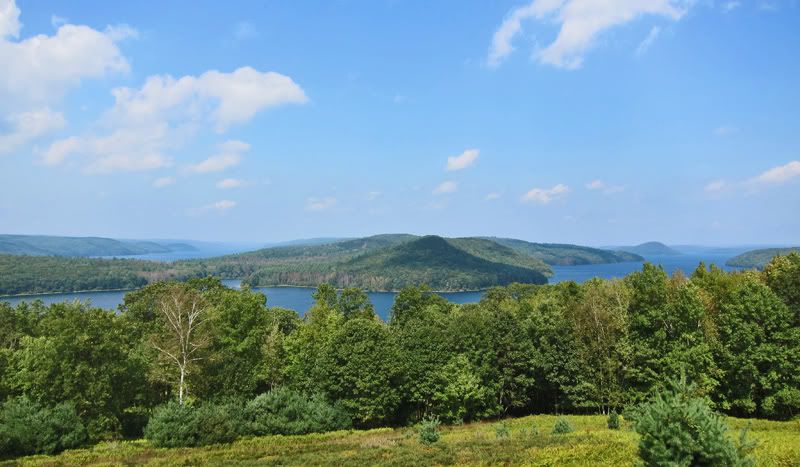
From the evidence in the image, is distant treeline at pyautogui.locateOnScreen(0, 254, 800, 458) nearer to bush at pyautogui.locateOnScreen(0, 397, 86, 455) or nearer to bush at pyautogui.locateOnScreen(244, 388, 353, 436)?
bush at pyautogui.locateOnScreen(244, 388, 353, 436)

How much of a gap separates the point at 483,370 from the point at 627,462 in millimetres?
23249

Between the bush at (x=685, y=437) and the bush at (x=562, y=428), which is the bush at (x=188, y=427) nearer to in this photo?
the bush at (x=562, y=428)

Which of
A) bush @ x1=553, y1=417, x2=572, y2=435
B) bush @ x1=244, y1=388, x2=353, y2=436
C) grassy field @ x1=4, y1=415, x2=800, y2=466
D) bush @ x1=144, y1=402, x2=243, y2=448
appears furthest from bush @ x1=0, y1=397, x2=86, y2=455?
bush @ x1=553, y1=417, x2=572, y2=435

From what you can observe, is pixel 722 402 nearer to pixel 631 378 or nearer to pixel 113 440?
pixel 631 378

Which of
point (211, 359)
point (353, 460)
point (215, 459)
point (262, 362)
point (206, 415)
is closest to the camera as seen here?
point (353, 460)

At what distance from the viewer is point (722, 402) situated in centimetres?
3612

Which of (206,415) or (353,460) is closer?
(353,460)

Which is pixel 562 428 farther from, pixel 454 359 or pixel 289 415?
pixel 289 415

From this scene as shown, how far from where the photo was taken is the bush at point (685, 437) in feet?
37.0

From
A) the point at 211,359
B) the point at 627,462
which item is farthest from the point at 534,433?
the point at 211,359

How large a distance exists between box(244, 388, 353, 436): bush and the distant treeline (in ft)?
4.03

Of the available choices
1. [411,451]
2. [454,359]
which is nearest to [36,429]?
[411,451]

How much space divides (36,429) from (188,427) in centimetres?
812

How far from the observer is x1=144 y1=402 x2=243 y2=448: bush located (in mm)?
28531
